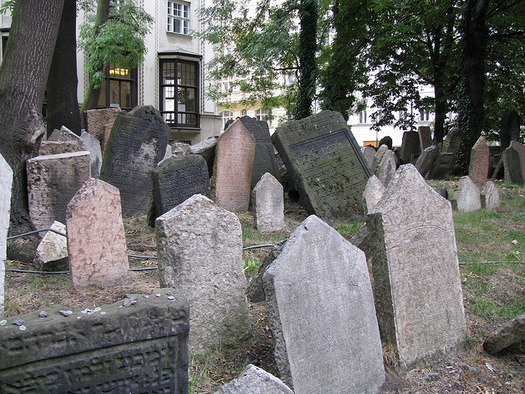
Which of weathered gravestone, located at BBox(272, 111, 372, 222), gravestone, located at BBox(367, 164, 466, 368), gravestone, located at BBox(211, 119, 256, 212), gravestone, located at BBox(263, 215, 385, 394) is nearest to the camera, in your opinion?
gravestone, located at BBox(263, 215, 385, 394)

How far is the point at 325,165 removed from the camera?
8836 millimetres

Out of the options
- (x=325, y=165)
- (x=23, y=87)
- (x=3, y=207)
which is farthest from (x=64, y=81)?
(x=3, y=207)

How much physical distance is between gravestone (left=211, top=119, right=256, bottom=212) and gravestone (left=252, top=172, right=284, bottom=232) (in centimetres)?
125

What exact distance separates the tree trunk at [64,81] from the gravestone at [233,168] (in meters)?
4.19

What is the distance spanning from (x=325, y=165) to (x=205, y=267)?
513 centimetres

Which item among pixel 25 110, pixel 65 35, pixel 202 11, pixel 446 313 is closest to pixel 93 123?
pixel 65 35

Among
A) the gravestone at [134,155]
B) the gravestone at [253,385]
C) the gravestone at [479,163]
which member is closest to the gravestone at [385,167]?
the gravestone at [479,163]

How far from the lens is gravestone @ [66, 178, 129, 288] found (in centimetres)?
509

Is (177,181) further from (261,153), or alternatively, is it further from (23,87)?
(261,153)

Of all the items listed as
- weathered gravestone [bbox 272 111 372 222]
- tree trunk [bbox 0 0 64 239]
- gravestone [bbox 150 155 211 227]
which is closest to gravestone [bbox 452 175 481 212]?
weathered gravestone [bbox 272 111 372 222]

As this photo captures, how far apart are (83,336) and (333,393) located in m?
1.62

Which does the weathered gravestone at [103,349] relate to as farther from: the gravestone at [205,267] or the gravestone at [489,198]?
the gravestone at [489,198]

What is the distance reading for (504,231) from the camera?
8250 millimetres

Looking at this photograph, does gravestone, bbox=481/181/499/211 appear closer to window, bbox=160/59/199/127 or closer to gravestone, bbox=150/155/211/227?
gravestone, bbox=150/155/211/227
